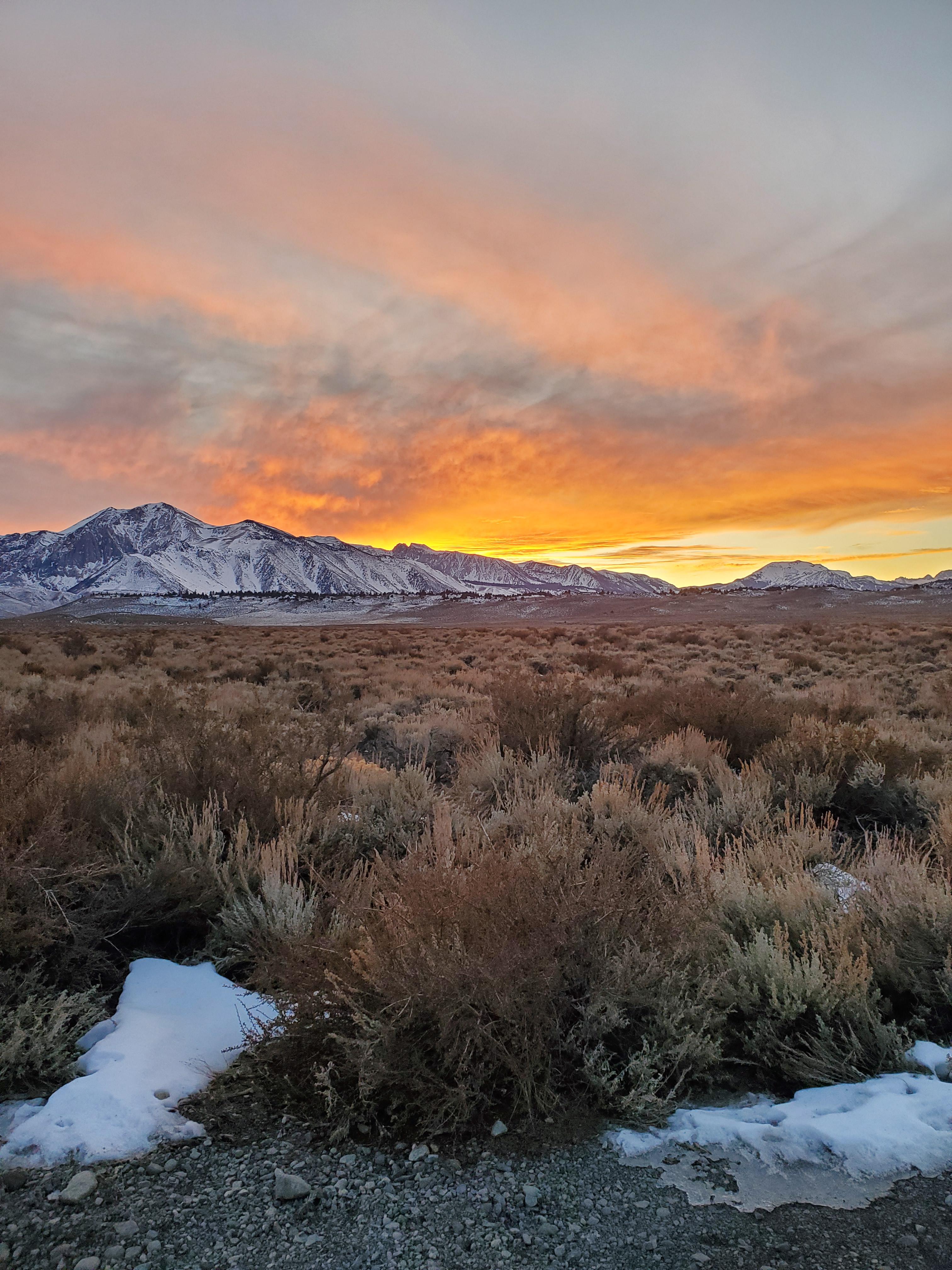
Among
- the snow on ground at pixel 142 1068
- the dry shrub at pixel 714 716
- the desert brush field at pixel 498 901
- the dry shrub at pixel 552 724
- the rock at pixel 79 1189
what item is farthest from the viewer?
the dry shrub at pixel 714 716

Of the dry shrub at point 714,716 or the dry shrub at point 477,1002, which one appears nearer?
the dry shrub at point 477,1002

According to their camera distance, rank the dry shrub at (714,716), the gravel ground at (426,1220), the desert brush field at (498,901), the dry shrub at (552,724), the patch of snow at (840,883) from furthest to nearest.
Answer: the dry shrub at (714,716), the dry shrub at (552,724), the patch of snow at (840,883), the desert brush field at (498,901), the gravel ground at (426,1220)

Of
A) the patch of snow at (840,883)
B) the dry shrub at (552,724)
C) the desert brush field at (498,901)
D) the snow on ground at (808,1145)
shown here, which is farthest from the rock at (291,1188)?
the dry shrub at (552,724)

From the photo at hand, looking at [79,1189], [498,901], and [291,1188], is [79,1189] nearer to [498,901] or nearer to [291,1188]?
[291,1188]

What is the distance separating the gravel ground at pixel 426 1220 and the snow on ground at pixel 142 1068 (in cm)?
10

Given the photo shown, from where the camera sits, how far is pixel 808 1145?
2480 millimetres

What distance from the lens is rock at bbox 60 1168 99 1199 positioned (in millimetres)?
2213

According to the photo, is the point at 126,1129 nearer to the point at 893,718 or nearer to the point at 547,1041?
the point at 547,1041

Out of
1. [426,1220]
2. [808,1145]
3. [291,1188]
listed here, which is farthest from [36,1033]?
[808,1145]

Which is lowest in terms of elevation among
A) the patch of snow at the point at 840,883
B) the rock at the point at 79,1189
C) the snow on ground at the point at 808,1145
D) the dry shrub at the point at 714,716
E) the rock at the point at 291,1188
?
the snow on ground at the point at 808,1145

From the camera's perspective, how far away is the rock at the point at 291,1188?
7.36 feet

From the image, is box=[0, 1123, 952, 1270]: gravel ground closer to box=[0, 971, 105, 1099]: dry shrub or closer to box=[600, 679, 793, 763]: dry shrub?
box=[0, 971, 105, 1099]: dry shrub

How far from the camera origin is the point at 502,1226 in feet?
7.06

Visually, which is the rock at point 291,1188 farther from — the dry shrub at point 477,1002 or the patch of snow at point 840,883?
the patch of snow at point 840,883
